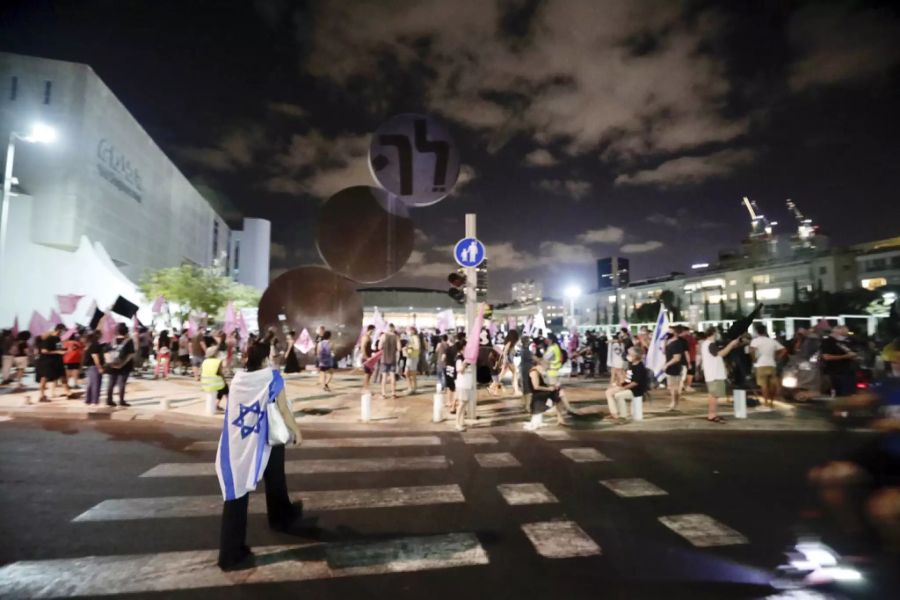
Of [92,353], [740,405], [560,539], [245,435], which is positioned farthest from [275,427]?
[740,405]

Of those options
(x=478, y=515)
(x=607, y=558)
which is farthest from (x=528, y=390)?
(x=607, y=558)

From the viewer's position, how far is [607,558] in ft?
12.6

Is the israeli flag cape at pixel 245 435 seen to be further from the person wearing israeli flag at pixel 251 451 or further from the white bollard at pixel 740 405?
the white bollard at pixel 740 405

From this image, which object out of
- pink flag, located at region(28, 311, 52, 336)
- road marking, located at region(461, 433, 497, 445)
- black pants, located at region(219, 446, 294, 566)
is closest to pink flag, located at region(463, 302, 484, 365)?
road marking, located at region(461, 433, 497, 445)

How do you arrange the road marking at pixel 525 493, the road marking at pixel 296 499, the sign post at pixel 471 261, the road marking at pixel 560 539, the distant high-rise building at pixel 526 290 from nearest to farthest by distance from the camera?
the road marking at pixel 560 539 < the road marking at pixel 296 499 < the road marking at pixel 525 493 < the sign post at pixel 471 261 < the distant high-rise building at pixel 526 290

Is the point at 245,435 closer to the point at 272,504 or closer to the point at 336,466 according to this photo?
the point at 272,504

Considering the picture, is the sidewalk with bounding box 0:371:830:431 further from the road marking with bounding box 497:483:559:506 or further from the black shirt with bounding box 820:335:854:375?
the road marking with bounding box 497:483:559:506

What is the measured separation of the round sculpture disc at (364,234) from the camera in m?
11.6

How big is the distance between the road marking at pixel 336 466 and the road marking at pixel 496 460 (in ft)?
1.68

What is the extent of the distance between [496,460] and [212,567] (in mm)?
4002

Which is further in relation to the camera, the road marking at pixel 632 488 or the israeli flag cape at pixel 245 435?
the road marking at pixel 632 488

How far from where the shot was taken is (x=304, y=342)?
18.2 m

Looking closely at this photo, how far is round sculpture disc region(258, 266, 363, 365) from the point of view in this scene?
730 inches

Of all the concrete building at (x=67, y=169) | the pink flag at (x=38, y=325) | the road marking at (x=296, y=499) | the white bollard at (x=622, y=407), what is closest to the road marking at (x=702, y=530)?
the road marking at (x=296, y=499)
